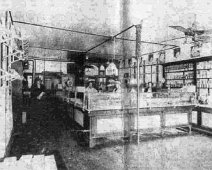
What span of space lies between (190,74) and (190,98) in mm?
2141

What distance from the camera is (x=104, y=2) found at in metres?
3.59

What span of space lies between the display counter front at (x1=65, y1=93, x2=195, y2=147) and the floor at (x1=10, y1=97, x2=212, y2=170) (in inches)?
13.8

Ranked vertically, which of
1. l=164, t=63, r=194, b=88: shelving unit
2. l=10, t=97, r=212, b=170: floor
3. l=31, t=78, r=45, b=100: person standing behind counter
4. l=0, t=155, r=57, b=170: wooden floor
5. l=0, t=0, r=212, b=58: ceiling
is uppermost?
l=0, t=0, r=212, b=58: ceiling

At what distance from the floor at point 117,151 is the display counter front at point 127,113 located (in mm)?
350

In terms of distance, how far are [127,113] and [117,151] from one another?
1013 millimetres

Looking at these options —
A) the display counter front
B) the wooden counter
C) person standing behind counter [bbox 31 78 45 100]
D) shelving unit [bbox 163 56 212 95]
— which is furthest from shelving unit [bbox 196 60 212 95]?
person standing behind counter [bbox 31 78 45 100]

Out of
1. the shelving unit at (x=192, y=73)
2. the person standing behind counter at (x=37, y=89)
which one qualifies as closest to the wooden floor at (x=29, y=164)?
the shelving unit at (x=192, y=73)

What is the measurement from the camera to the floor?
353cm

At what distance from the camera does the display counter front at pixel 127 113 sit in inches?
177

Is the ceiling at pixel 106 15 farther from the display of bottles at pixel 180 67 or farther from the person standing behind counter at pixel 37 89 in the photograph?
the person standing behind counter at pixel 37 89

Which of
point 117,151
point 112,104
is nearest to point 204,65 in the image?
point 112,104

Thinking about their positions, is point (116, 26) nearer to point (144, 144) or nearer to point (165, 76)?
point (144, 144)

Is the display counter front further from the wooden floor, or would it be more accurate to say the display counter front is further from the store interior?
the wooden floor

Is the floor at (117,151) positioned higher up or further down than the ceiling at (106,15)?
further down
